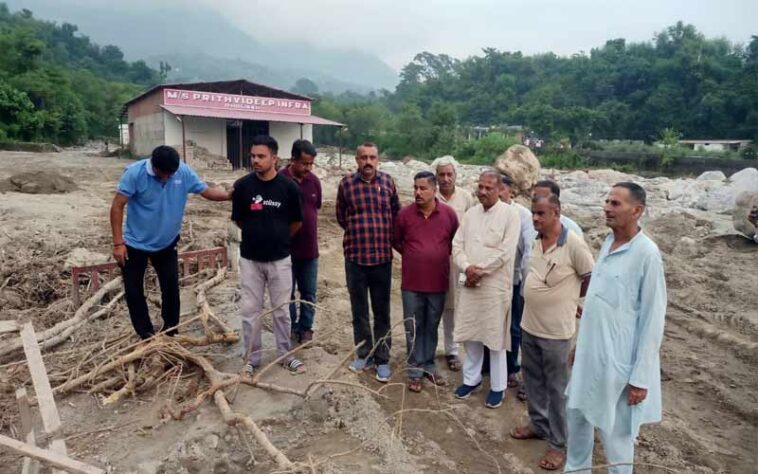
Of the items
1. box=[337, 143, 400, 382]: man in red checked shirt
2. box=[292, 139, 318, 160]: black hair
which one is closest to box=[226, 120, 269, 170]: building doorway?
box=[292, 139, 318, 160]: black hair

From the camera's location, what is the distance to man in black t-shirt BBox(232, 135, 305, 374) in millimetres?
3758

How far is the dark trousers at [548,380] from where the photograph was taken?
3170 mm

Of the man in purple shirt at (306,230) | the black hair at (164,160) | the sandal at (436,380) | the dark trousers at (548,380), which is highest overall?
the black hair at (164,160)

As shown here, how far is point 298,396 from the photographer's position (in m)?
3.53

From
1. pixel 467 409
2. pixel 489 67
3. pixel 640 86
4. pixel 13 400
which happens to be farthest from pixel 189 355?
pixel 489 67

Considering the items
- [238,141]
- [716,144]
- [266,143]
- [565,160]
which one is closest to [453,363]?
[266,143]

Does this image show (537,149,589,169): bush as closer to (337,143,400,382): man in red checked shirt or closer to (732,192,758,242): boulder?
(732,192,758,242): boulder

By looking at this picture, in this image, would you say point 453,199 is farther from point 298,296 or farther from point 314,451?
point 314,451

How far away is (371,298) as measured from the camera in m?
4.14

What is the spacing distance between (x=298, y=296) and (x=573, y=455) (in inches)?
103

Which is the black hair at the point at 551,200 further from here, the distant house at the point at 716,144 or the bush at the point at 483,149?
the distant house at the point at 716,144

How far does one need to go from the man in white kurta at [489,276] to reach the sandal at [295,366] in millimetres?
1187

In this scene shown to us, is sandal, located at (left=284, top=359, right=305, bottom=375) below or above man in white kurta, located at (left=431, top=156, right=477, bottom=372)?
below

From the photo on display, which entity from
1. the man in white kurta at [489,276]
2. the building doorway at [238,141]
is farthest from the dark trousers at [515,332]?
the building doorway at [238,141]
